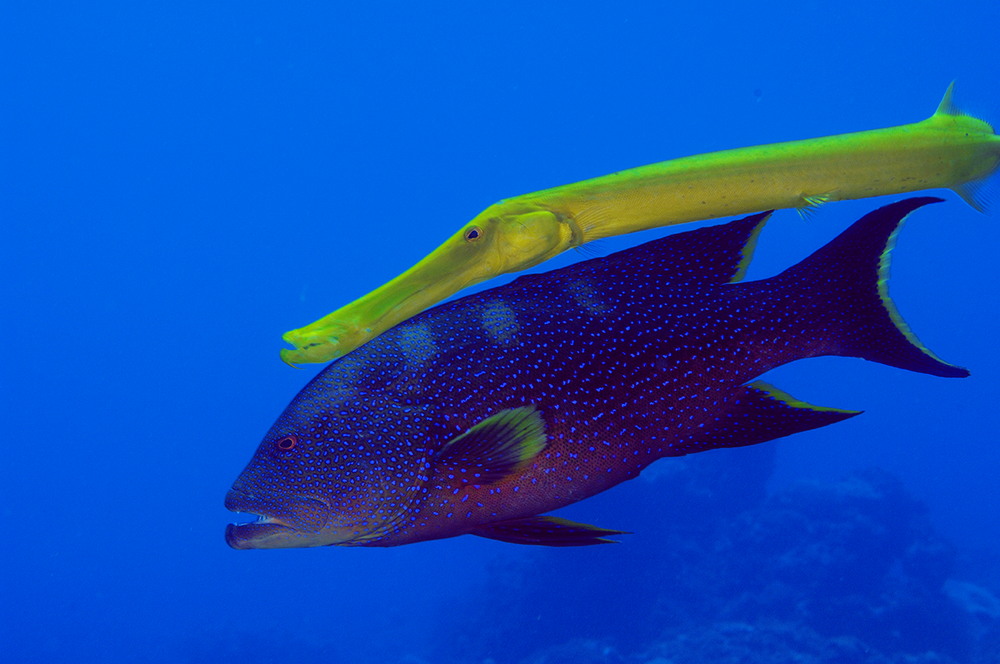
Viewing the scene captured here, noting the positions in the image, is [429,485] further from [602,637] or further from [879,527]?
[879,527]

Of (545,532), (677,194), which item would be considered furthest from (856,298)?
(545,532)

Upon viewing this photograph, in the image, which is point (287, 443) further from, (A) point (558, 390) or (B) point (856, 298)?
(B) point (856, 298)

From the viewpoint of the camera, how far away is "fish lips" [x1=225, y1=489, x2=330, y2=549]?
1.44 meters

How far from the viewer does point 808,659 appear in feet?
41.7

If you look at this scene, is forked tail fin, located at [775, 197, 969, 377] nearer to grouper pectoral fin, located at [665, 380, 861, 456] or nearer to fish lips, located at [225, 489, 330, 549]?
grouper pectoral fin, located at [665, 380, 861, 456]

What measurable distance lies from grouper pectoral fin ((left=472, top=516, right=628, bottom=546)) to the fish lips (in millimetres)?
413

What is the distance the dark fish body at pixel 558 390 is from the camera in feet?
4.75

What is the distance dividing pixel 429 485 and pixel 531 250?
68 cm

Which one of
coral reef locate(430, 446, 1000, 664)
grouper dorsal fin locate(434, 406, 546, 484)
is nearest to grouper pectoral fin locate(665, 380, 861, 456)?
grouper dorsal fin locate(434, 406, 546, 484)

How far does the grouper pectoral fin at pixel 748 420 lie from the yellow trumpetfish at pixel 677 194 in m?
0.52

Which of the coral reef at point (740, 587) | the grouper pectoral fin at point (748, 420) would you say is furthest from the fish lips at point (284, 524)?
the coral reef at point (740, 587)

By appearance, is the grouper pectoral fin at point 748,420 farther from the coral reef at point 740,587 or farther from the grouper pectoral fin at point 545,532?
the coral reef at point 740,587

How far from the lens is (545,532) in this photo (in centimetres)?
145

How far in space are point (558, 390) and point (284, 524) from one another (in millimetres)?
771
